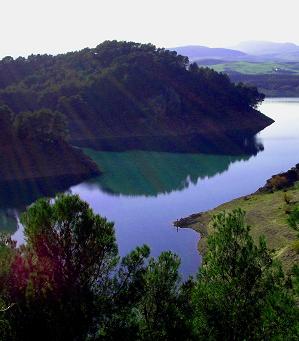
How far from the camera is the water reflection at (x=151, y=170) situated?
2630 inches

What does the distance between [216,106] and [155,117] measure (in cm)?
1699

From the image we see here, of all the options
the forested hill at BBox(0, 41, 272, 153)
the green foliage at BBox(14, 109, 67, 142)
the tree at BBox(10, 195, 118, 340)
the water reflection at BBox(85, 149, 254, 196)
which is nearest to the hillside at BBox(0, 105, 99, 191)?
the green foliage at BBox(14, 109, 67, 142)

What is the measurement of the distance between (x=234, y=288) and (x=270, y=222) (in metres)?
27.2

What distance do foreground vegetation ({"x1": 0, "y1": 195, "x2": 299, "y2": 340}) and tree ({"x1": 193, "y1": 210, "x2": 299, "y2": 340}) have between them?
0.03 metres

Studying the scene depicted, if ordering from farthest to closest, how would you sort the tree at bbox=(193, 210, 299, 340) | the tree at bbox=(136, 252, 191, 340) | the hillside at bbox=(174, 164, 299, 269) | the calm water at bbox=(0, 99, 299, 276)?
the calm water at bbox=(0, 99, 299, 276)
the hillside at bbox=(174, 164, 299, 269)
the tree at bbox=(136, 252, 191, 340)
the tree at bbox=(193, 210, 299, 340)

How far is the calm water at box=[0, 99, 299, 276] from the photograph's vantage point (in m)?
45.3

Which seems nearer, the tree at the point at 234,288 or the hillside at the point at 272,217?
the tree at the point at 234,288

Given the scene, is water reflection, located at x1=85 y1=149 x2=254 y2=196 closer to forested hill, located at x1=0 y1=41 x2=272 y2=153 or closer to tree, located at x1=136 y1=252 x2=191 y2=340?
forested hill, located at x1=0 y1=41 x2=272 y2=153

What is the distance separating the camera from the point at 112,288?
1667 centimetres

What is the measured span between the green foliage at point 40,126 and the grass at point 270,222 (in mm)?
31882

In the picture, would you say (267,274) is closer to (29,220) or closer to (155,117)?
(29,220)

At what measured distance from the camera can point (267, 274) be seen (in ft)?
55.9

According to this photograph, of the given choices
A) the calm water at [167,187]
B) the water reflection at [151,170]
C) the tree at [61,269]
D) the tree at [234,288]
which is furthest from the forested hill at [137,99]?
the tree at [61,269]

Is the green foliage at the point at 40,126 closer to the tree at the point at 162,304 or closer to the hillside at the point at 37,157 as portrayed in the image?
the hillside at the point at 37,157
